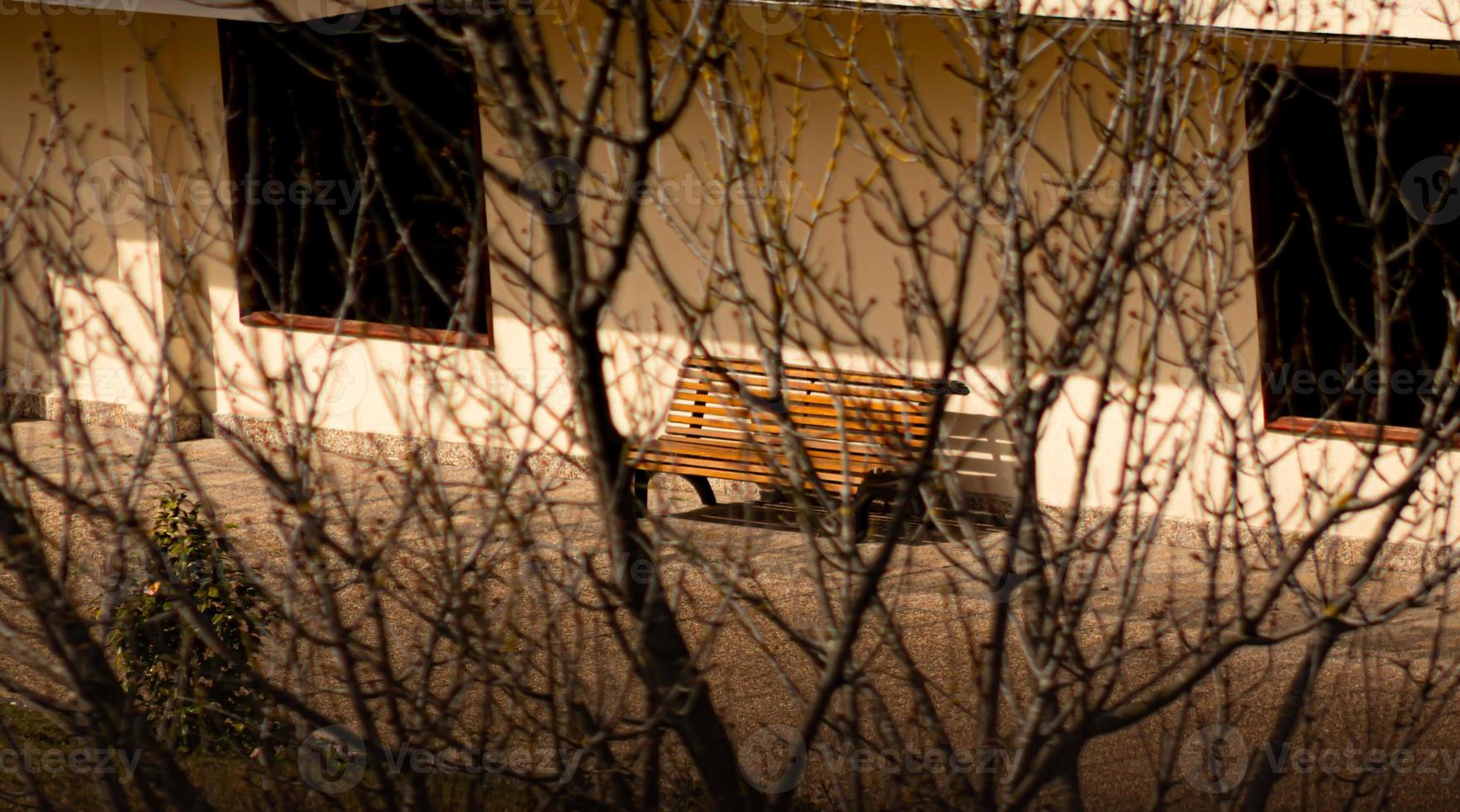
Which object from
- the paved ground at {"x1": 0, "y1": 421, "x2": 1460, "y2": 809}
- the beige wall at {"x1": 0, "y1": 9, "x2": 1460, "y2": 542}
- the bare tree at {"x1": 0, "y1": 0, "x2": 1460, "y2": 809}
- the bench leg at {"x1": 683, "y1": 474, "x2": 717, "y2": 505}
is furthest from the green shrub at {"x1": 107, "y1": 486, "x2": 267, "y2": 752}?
the bench leg at {"x1": 683, "y1": 474, "x2": 717, "y2": 505}

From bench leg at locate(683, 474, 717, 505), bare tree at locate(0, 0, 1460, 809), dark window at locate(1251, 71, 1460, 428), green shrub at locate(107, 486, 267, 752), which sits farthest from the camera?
bench leg at locate(683, 474, 717, 505)

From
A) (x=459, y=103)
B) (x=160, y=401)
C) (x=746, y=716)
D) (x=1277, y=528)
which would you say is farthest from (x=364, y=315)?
(x=1277, y=528)

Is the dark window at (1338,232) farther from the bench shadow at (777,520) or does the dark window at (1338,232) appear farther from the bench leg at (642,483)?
the bench leg at (642,483)

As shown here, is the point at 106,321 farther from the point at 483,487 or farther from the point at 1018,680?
the point at 1018,680

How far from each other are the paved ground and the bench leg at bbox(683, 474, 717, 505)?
0.08 m

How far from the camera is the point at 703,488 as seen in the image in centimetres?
966

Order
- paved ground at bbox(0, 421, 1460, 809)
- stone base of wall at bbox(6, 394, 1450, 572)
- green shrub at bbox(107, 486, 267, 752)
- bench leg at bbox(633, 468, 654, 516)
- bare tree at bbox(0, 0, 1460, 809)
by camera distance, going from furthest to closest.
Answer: bench leg at bbox(633, 468, 654, 516) → stone base of wall at bbox(6, 394, 1450, 572) → green shrub at bbox(107, 486, 267, 752) → paved ground at bbox(0, 421, 1460, 809) → bare tree at bbox(0, 0, 1460, 809)

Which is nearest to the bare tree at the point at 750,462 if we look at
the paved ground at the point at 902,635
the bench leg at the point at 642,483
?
the paved ground at the point at 902,635

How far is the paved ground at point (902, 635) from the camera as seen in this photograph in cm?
394

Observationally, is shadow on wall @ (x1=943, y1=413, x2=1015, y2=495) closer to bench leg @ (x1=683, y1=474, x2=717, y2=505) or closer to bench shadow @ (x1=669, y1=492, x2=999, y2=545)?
bench shadow @ (x1=669, y1=492, x2=999, y2=545)

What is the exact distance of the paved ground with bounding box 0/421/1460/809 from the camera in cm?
394

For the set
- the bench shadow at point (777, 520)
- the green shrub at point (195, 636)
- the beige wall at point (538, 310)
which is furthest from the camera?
the bench shadow at point (777, 520)

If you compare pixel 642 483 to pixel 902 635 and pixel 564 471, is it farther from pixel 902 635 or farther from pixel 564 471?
pixel 902 635

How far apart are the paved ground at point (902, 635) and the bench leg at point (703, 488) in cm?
8
